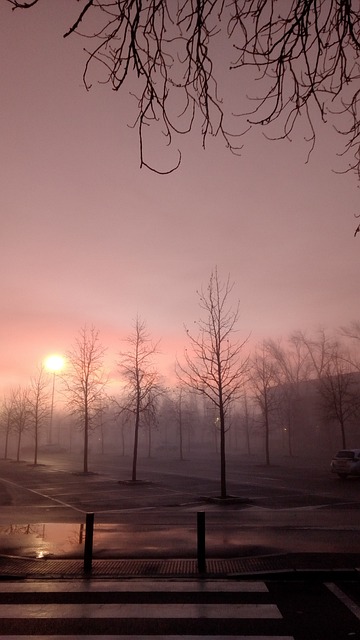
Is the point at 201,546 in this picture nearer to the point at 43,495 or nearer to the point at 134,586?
the point at 134,586

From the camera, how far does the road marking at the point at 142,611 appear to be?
589 cm

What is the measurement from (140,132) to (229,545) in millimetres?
8602

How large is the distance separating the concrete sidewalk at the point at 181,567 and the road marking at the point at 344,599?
1.26 feet

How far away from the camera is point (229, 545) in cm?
966

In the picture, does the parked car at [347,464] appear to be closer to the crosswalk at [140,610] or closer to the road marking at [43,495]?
the road marking at [43,495]

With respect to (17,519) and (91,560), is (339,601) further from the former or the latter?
(17,519)

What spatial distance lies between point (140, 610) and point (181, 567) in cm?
204

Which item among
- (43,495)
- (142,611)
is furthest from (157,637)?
(43,495)

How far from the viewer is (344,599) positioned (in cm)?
640

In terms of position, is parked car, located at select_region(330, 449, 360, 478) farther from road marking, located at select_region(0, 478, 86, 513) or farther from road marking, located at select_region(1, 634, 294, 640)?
road marking, located at select_region(1, 634, 294, 640)

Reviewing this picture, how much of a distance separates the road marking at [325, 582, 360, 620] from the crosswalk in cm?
90

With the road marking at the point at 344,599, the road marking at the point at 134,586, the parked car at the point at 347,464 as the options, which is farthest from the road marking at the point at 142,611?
the parked car at the point at 347,464

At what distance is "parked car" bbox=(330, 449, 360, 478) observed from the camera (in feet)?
88.0

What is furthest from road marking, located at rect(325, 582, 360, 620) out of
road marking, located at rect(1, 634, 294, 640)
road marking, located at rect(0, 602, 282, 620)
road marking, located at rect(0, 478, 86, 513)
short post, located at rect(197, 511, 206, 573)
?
road marking, located at rect(0, 478, 86, 513)
